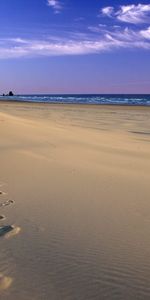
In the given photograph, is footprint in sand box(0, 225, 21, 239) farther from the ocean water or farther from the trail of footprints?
the ocean water

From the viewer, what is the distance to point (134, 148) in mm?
9992

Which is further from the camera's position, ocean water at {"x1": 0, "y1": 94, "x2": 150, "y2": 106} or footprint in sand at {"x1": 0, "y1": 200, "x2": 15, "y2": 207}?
ocean water at {"x1": 0, "y1": 94, "x2": 150, "y2": 106}

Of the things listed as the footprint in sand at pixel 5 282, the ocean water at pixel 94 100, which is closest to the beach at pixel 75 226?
the footprint in sand at pixel 5 282

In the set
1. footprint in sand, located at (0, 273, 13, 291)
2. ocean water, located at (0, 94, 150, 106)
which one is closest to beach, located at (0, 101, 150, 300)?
footprint in sand, located at (0, 273, 13, 291)

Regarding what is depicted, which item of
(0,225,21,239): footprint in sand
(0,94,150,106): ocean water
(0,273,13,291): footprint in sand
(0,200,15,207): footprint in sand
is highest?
(0,94,150,106): ocean water

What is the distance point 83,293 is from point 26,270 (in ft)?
1.76

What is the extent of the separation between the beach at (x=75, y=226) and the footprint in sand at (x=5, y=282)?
0.02 m

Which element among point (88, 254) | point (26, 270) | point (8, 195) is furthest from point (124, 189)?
point (26, 270)

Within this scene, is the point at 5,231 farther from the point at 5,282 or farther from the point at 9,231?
the point at 5,282

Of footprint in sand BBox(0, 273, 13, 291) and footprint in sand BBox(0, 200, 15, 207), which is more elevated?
footprint in sand BBox(0, 200, 15, 207)

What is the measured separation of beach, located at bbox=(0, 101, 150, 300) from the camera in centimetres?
319

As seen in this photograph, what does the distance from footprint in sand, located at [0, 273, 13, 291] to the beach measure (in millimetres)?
16

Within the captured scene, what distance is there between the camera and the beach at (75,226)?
3186mm

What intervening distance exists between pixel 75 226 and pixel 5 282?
131 cm
